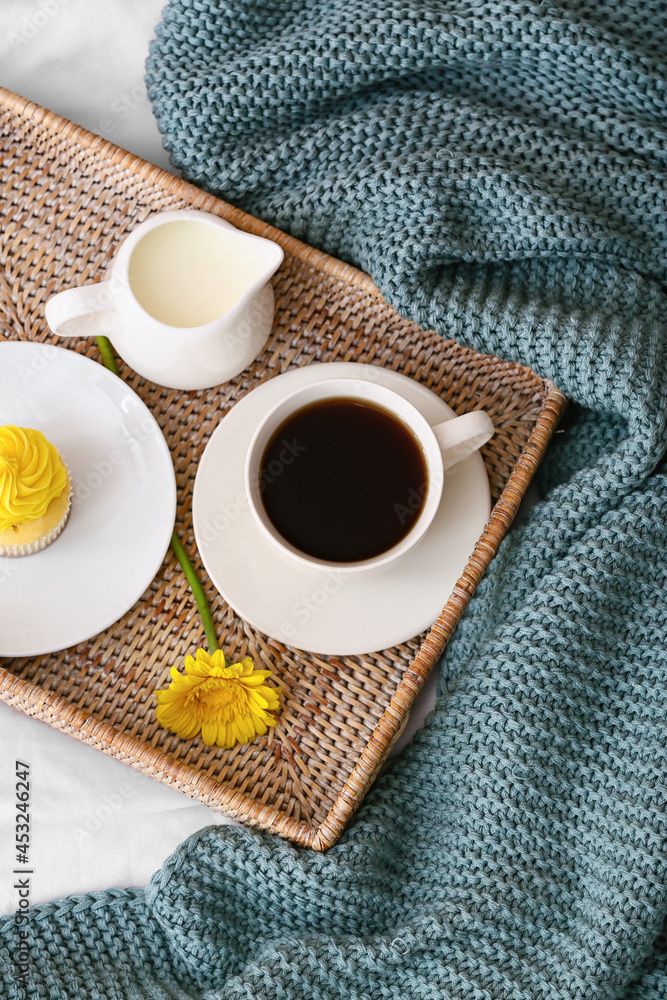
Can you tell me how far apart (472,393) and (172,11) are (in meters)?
0.51

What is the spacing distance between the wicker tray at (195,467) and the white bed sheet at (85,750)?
0.08 m

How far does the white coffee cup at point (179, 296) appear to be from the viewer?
0.90m

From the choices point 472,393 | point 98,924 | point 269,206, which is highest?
point 269,206

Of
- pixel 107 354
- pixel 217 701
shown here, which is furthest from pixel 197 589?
pixel 107 354

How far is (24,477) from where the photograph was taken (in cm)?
88

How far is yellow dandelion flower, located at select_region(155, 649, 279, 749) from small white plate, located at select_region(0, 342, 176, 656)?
0.33ft

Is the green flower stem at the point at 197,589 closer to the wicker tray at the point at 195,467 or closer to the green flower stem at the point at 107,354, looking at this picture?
the wicker tray at the point at 195,467

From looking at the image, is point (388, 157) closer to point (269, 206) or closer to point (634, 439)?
point (269, 206)

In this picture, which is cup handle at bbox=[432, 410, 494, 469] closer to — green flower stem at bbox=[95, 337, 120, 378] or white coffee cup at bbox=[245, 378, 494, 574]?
white coffee cup at bbox=[245, 378, 494, 574]

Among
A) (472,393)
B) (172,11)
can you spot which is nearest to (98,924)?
(472,393)

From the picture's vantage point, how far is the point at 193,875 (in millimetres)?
887

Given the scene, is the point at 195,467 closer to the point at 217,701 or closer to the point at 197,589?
the point at 197,589

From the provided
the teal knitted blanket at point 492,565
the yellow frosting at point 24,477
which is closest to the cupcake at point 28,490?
the yellow frosting at point 24,477

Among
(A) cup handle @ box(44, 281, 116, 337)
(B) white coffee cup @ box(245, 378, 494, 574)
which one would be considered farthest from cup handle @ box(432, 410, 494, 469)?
(A) cup handle @ box(44, 281, 116, 337)
